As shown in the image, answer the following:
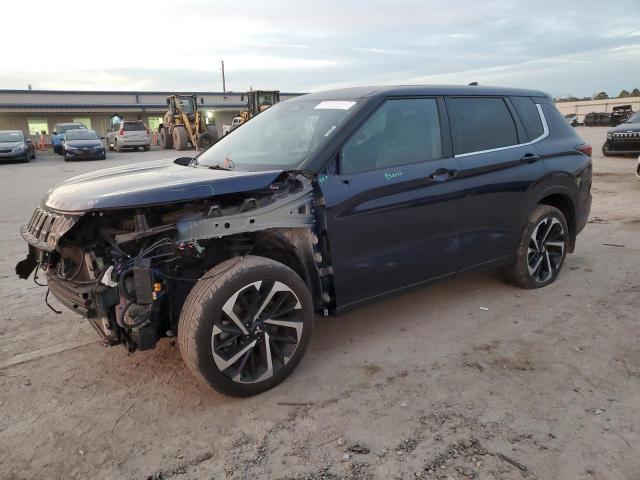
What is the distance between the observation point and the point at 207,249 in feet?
10.1

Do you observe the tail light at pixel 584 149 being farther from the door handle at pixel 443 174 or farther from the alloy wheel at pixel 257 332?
the alloy wheel at pixel 257 332

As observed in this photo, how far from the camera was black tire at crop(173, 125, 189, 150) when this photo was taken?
80.2ft

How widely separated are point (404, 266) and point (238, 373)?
1.41 meters

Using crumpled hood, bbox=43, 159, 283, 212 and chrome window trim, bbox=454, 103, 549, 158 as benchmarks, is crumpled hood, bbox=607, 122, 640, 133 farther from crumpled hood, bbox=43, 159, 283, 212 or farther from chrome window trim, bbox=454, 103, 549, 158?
crumpled hood, bbox=43, 159, 283, 212

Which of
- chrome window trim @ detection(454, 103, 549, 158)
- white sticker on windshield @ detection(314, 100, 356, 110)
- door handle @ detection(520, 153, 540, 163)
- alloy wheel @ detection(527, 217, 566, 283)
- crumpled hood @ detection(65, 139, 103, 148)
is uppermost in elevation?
white sticker on windshield @ detection(314, 100, 356, 110)

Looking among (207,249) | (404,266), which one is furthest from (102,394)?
(404,266)

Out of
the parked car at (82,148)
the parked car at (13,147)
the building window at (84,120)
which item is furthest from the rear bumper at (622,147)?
the building window at (84,120)

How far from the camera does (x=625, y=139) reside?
1531cm

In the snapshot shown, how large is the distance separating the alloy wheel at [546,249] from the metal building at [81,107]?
35072 mm

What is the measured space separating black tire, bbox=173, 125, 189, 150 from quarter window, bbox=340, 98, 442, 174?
2235 centimetres

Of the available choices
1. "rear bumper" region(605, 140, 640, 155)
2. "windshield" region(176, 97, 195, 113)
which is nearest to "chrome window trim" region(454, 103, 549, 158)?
"rear bumper" region(605, 140, 640, 155)

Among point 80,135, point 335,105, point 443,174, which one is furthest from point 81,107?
point 443,174

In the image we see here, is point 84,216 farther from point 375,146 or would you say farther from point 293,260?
point 375,146

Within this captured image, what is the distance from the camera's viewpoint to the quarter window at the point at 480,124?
3.96 metres
